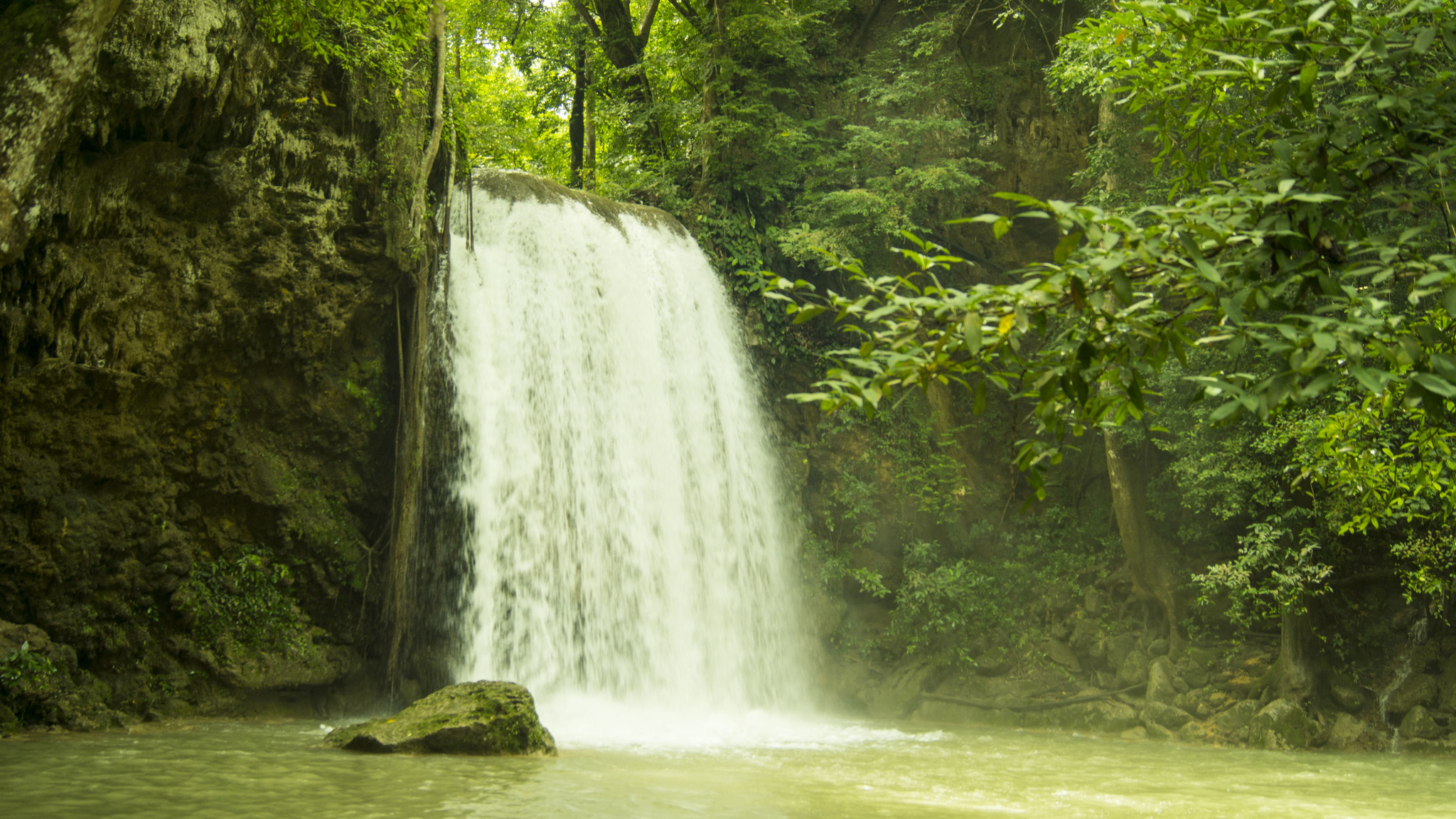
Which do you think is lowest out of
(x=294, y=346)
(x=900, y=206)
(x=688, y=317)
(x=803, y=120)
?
(x=294, y=346)

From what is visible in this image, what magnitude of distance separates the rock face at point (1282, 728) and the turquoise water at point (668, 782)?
4.11ft

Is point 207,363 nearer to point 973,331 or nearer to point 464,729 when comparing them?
point 464,729

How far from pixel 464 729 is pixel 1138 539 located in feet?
28.7

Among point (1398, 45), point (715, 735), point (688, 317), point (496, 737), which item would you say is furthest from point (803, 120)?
point (1398, 45)

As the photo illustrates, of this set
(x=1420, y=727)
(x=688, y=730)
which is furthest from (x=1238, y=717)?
(x=688, y=730)

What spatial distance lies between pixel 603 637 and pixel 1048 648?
611 centimetres

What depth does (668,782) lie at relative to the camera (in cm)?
547

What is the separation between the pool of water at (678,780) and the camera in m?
4.47

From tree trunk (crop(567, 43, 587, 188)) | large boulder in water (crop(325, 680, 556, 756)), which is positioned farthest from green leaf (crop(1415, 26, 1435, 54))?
tree trunk (crop(567, 43, 587, 188))

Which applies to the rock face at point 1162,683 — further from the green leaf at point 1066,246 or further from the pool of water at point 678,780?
the green leaf at point 1066,246

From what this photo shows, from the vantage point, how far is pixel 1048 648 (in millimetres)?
→ 12211

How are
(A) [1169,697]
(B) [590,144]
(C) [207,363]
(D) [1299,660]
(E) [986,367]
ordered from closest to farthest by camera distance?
(E) [986,367], (C) [207,363], (D) [1299,660], (A) [1169,697], (B) [590,144]

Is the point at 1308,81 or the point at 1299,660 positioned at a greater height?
Result: the point at 1308,81

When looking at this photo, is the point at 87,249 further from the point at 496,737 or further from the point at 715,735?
the point at 715,735
